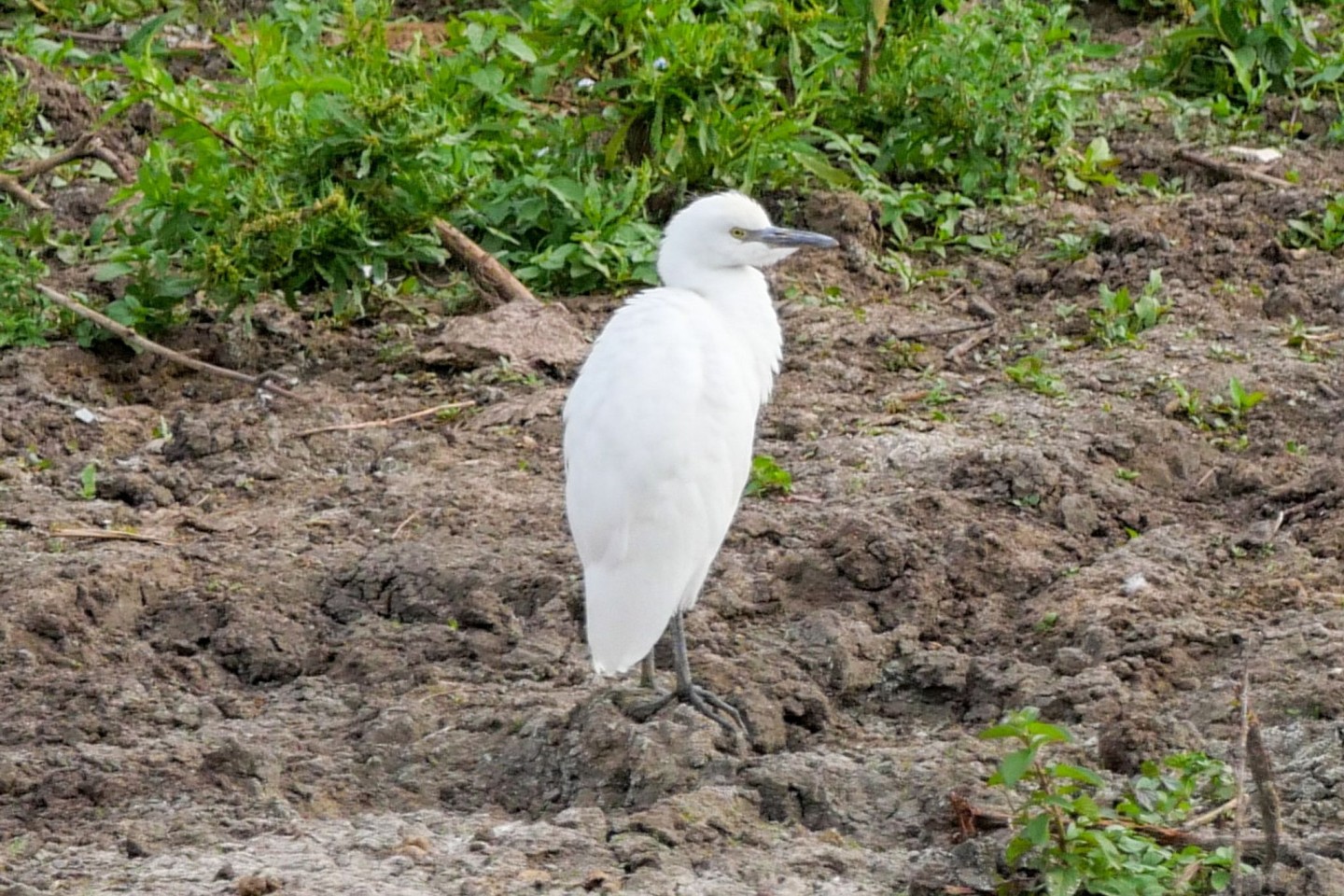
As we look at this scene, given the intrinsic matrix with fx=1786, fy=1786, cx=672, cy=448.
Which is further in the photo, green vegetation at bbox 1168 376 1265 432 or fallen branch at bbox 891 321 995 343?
fallen branch at bbox 891 321 995 343

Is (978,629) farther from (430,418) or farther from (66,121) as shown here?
(66,121)

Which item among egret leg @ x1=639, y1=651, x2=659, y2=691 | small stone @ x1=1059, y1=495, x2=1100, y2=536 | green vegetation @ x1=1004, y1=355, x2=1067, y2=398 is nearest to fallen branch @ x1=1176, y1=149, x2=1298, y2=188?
green vegetation @ x1=1004, y1=355, x2=1067, y2=398

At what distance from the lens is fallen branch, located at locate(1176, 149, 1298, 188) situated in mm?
7242

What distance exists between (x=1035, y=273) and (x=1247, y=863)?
146 inches

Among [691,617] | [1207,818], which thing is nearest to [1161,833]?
[1207,818]

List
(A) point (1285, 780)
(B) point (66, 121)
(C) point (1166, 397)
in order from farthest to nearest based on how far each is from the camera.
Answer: (B) point (66, 121) → (C) point (1166, 397) → (A) point (1285, 780)

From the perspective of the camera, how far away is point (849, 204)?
6.97m

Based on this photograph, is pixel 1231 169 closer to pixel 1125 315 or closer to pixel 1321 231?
pixel 1321 231

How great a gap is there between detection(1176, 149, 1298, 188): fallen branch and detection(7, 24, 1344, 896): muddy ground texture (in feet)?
1.47

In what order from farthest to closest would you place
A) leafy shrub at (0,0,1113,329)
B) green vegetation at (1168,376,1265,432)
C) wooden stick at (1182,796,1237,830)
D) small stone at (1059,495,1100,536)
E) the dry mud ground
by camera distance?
leafy shrub at (0,0,1113,329) < green vegetation at (1168,376,1265,432) < small stone at (1059,495,1100,536) < the dry mud ground < wooden stick at (1182,796,1237,830)


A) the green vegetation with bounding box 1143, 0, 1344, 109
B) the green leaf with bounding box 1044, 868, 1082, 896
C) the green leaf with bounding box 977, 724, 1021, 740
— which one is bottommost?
the green leaf with bounding box 1044, 868, 1082, 896

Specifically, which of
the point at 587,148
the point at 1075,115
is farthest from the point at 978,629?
the point at 1075,115

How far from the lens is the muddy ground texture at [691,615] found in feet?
12.1

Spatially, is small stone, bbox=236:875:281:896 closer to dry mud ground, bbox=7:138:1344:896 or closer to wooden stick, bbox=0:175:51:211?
dry mud ground, bbox=7:138:1344:896
